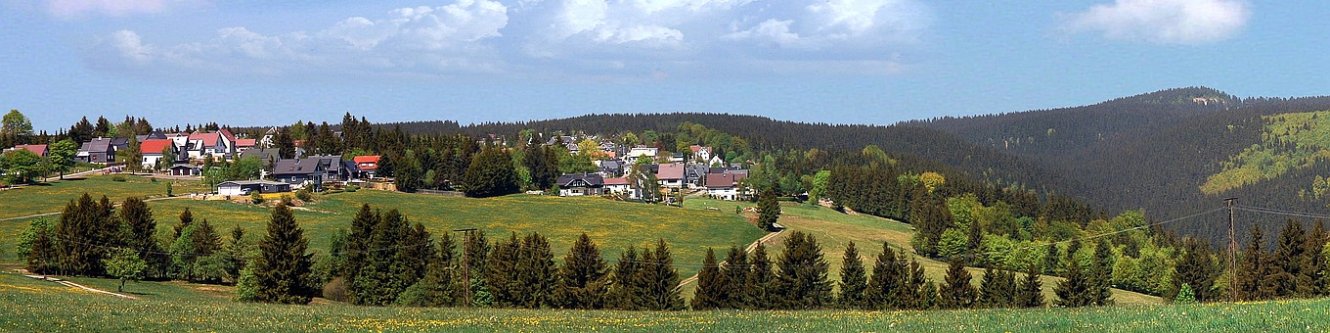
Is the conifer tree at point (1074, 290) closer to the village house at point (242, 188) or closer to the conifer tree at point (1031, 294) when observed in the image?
the conifer tree at point (1031, 294)

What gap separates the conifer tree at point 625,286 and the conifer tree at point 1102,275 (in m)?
26.4


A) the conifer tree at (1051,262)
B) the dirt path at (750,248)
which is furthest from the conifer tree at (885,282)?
the conifer tree at (1051,262)

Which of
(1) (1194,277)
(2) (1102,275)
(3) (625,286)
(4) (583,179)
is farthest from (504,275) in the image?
(4) (583,179)

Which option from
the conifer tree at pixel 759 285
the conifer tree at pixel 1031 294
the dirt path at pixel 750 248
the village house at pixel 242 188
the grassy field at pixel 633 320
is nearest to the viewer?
the grassy field at pixel 633 320

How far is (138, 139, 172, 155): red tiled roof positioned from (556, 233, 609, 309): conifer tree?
12526 cm

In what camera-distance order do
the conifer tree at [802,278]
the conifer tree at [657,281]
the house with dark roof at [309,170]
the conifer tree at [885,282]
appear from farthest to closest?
the house with dark roof at [309,170], the conifer tree at [802,278], the conifer tree at [885,282], the conifer tree at [657,281]

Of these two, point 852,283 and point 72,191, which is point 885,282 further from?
point 72,191

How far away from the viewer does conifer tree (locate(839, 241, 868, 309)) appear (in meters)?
76.1

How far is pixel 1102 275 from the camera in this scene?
8675cm

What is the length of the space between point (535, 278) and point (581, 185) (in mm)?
105222

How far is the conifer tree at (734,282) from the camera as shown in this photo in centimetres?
7106

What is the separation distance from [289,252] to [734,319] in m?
38.9

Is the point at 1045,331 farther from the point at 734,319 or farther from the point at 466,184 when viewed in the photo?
the point at 466,184

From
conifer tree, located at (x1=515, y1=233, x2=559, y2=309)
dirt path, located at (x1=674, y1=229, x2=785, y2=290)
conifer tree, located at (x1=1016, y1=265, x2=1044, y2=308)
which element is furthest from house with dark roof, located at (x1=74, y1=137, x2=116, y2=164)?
conifer tree, located at (x1=1016, y1=265, x2=1044, y2=308)
